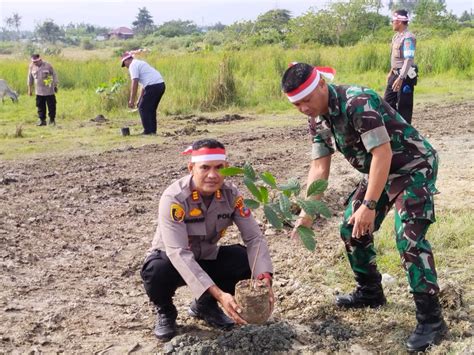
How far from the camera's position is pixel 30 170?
706 cm

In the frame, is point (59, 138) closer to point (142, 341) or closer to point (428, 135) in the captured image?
point (428, 135)

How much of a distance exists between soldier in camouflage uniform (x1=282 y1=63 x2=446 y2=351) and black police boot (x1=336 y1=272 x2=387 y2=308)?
0.35 m

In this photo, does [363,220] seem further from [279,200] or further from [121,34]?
[121,34]

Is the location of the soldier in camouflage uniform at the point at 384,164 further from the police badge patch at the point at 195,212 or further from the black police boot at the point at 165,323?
the black police boot at the point at 165,323

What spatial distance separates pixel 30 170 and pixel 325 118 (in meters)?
4.96

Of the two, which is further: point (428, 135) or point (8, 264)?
point (428, 135)

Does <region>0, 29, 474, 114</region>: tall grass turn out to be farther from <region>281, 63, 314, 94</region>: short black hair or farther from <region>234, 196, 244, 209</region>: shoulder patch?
<region>281, 63, 314, 94</region>: short black hair

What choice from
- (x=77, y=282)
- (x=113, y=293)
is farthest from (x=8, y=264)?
(x=113, y=293)

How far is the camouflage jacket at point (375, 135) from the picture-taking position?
2646mm

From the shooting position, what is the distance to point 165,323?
124 inches

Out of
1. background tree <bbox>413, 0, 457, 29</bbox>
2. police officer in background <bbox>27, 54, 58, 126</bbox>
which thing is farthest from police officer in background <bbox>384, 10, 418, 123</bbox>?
background tree <bbox>413, 0, 457, 29</bbox>

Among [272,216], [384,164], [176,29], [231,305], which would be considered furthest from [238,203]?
[176,29]

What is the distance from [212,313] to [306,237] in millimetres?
709

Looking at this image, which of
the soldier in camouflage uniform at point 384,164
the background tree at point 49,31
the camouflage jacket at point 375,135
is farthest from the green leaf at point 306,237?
the background tree at point 49,31
